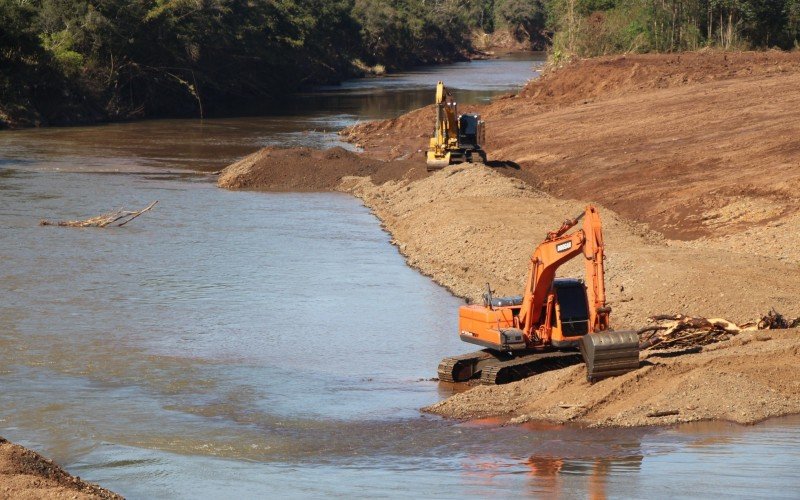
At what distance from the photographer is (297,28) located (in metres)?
94.6

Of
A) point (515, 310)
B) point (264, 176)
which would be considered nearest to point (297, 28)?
point (264, 176)

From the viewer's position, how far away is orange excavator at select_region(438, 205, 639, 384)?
1509 centimetres

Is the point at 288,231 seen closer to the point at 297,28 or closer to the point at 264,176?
the point at 264,176

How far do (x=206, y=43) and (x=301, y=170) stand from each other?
123 ft

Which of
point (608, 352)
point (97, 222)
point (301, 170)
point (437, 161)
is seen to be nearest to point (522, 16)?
point (301, 170)

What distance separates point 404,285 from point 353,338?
190 inches

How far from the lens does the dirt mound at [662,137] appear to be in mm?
30156

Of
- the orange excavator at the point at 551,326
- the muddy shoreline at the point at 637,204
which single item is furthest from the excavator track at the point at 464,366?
the muddy shoreline at the point at 637,204

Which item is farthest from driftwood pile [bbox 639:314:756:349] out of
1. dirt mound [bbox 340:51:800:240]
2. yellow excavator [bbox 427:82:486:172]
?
yellow excavator [bbox 427:82:486:172]

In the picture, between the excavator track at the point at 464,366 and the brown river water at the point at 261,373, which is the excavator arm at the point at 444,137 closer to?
the brown river water at the point at 261,373

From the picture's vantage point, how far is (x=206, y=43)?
79.0 m

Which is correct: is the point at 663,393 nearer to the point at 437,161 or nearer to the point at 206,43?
the point at 437,161

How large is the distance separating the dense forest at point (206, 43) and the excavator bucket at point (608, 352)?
1795 inches

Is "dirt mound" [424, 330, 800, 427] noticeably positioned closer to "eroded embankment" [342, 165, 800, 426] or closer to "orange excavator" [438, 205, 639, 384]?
"eroded embankment" [342, 165, 800, 426]
